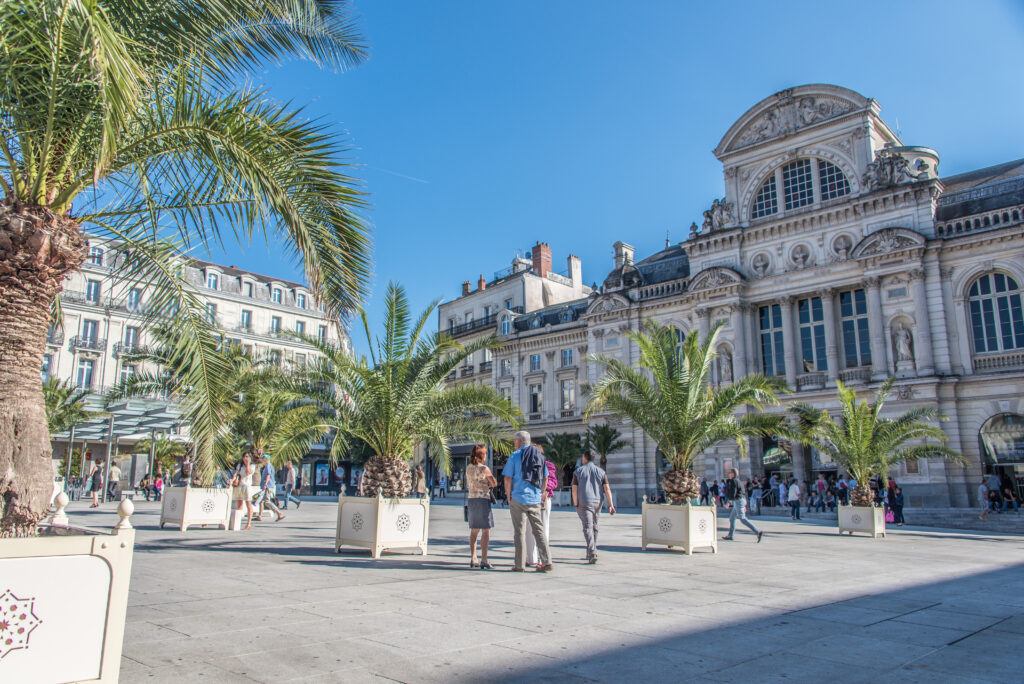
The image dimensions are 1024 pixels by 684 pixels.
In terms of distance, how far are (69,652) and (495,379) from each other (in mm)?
47251

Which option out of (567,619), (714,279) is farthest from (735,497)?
(714,279)

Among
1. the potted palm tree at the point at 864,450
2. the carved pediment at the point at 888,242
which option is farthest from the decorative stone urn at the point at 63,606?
the carved pediment at the point at 888,242

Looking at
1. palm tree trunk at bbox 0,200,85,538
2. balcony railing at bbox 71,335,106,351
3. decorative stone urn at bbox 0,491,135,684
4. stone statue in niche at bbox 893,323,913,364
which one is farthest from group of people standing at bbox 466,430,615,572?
balcony railing at bbox 71,335,106,351

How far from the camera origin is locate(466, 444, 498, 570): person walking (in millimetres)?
10414

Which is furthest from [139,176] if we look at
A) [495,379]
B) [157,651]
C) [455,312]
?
[455,312]

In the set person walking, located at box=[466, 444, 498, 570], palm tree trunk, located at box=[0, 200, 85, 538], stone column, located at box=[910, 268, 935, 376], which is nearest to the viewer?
palm tree trunk, located at box=[0, 200, 85, 538]

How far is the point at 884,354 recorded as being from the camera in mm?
32188

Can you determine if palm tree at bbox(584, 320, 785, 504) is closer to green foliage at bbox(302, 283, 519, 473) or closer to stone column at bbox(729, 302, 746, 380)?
green foliage at bbox(302, 283, 519, 473)

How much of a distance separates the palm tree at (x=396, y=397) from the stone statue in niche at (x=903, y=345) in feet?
79.9

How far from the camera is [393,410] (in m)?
12.8

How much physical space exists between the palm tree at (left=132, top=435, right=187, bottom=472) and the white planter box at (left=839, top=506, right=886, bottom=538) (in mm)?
37584

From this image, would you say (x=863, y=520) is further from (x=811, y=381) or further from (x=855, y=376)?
(x=811, y=381)

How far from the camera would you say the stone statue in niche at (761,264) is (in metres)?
36.9

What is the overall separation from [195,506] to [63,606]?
14.1m
